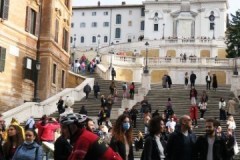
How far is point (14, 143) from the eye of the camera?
30.0 feet

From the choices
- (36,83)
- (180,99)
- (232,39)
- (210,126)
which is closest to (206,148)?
(210,126)

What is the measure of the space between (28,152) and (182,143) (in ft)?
8.54

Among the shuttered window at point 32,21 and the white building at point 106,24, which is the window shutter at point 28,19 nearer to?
the shuttered window at point 32,21

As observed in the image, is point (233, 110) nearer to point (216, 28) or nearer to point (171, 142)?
point (171, 142)

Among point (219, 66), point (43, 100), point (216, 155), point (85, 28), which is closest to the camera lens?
point (216, 155)

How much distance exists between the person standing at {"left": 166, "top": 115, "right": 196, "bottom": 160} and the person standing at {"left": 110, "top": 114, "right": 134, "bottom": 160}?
0.75 m

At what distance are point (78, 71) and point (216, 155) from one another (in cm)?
4202

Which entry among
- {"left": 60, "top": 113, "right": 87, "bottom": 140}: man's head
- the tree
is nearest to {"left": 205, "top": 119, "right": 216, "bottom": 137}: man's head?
{"left": 60, "top": 113, "right": 87, "bottom": 140}: man's head

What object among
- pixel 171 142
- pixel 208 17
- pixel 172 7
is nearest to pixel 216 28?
pixel 208 17

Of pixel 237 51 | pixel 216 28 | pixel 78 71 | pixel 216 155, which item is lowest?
pixel 216 155

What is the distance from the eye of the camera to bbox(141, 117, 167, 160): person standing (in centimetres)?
871

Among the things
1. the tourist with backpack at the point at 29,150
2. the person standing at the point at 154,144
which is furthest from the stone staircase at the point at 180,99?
the tourist with backpack at the point at 29,150

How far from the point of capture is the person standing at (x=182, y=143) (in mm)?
8898

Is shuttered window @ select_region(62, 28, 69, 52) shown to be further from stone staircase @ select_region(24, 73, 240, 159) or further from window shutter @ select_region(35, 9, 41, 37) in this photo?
window shutter @ select_region(35, 9, 41, 37)
